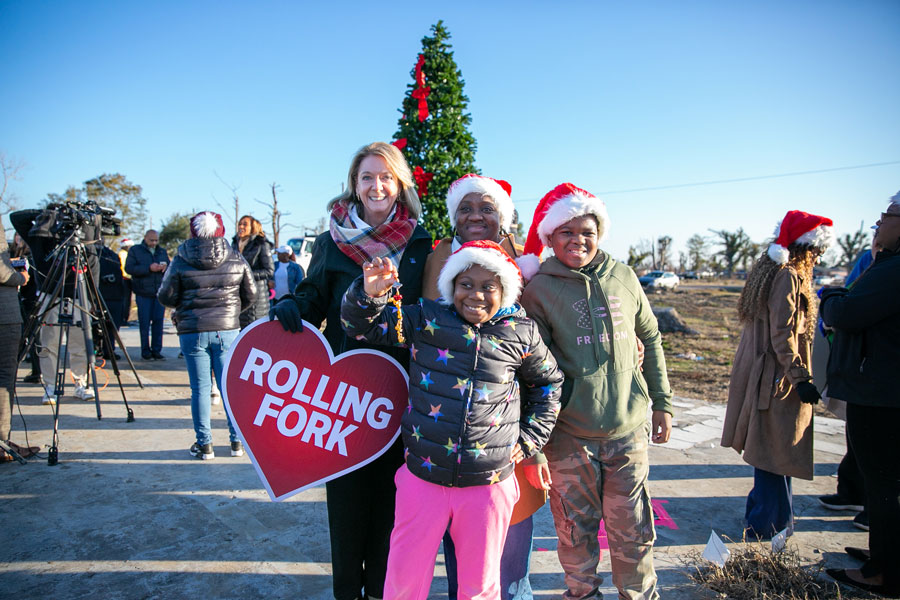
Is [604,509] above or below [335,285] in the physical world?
below

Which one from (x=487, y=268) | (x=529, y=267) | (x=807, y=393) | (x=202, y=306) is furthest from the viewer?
(x=202, y=306)

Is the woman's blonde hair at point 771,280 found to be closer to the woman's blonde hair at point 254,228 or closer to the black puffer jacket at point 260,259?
the black puffer jacket at point 260,259

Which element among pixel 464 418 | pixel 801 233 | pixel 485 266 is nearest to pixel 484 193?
pixel 485 266

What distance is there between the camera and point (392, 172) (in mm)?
2145

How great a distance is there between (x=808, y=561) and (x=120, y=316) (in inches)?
347

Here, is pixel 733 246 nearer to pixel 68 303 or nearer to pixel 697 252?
pixel 697 252

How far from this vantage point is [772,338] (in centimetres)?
288

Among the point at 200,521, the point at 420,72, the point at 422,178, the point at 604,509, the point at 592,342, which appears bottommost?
the point at 200,521

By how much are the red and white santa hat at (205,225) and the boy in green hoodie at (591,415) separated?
3.08m

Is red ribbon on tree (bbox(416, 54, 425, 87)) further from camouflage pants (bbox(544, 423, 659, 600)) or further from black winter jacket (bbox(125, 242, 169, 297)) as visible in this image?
camouflage pants (bbox(544, 423, 659, 600))

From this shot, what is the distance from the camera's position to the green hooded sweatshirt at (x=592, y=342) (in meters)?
2.08

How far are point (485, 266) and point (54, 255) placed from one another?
4.58 metres

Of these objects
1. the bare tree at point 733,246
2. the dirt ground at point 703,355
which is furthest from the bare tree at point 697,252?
the dirt ground at point 703,355

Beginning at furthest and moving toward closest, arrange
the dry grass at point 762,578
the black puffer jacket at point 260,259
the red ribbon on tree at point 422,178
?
the black puffer jacket at point 260,259, the red ribbon on tree at point 422,178, the dry grass at point 762,578
